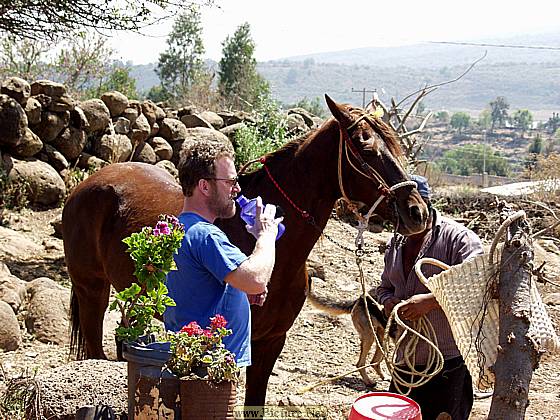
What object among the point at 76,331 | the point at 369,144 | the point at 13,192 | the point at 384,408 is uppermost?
the point at 369,144

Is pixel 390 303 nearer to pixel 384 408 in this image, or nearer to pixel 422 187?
pixel 422 187

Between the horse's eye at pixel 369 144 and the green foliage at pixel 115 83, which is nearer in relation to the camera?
the horse's eye at pixel 369 144

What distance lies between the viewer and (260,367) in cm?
438

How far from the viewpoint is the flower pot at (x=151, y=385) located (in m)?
2.39

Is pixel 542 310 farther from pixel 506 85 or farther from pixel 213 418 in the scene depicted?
pixel 506 85

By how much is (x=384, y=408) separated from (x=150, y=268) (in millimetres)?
1019

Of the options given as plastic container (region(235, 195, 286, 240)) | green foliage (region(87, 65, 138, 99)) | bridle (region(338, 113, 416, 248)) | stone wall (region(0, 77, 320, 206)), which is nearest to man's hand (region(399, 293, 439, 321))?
bridle (region(338, 113, 416, 248))

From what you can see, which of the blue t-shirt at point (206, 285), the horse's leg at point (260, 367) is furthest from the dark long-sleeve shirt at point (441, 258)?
the blue t-shirt at point (206, 285)

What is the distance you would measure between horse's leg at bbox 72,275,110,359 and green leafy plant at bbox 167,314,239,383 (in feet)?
10.3

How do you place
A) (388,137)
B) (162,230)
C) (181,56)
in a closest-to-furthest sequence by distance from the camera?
(162,230)
(388,137)
(181,56)

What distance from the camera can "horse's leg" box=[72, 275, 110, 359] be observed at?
17.7 feet

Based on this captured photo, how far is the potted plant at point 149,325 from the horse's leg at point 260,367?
168cm

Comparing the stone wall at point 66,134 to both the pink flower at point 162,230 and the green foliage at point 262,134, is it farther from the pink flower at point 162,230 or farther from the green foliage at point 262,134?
the pink flower at point 162,230

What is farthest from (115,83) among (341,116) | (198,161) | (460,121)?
(460,121)
